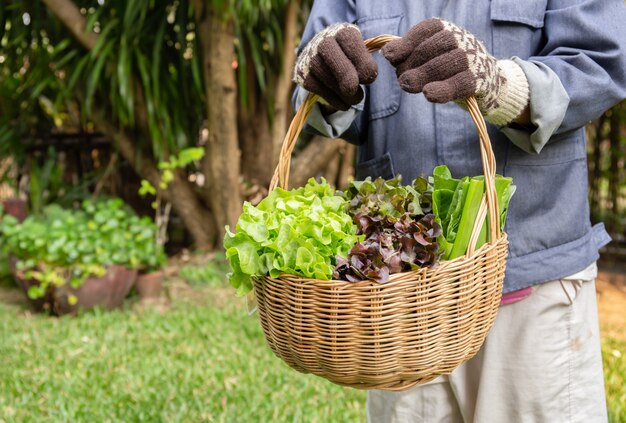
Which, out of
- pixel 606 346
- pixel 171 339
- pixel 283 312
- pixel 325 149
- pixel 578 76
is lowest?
pixel 606 346

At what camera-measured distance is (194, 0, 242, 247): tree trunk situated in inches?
171

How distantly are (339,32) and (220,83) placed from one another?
10.7 feet

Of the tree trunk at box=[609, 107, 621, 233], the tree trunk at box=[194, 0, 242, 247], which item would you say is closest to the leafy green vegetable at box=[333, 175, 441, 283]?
the tree trunk at box=[194, 0, 242, 247]

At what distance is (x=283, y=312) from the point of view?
3.95 ft

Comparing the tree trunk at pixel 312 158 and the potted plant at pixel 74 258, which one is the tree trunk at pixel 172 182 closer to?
the potted plant at pixel 74 258

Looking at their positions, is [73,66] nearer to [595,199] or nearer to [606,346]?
[606,346]

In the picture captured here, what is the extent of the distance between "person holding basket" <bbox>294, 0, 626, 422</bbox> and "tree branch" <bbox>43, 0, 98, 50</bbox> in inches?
128

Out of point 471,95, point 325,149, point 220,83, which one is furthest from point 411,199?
point 325,149

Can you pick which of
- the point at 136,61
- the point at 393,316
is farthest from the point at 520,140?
the point at 136,61

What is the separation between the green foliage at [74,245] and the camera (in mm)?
4102

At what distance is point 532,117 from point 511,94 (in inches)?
2.6

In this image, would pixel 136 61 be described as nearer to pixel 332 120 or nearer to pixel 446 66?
pixel 332 120

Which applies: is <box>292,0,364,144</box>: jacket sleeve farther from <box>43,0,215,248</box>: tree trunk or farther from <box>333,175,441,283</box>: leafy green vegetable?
<box>43,0,215,248</box>: tree trunk

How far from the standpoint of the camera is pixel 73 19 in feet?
14.5
